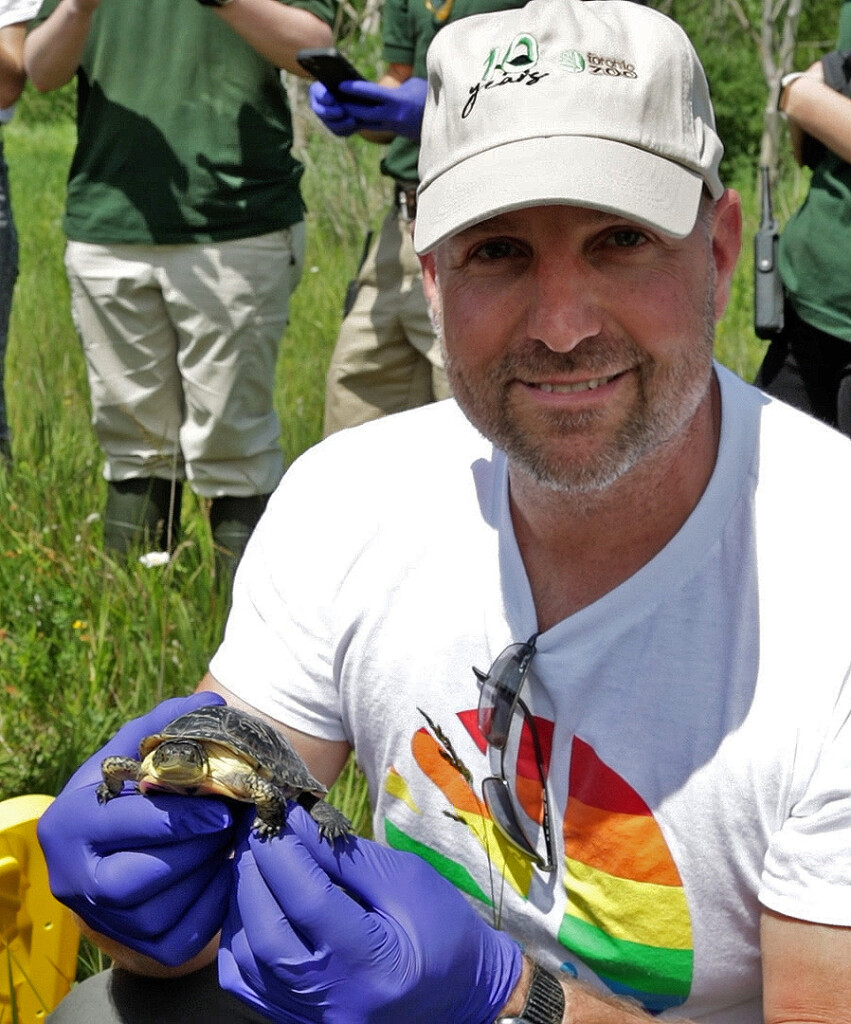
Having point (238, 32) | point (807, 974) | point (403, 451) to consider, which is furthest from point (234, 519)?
point (807, 974)

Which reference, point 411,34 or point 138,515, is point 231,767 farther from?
point 411,34

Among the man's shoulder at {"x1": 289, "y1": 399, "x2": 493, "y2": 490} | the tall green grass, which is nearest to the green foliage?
the tall green grass

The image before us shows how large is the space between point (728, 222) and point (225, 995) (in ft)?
4.88

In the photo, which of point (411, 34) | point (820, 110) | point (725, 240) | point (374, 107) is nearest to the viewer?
point (725, 240)

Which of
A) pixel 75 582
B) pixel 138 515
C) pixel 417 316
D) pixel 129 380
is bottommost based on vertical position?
pixel 138 515

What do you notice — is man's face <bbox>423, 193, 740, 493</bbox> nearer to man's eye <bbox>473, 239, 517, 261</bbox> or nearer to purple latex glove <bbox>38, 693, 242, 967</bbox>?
man's eye <bbox>473, 239, 517, 261</bbox>

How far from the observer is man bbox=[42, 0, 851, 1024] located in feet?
5.81

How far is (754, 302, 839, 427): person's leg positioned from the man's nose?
1754 millimetres

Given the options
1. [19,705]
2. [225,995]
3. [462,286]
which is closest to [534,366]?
[462,286]

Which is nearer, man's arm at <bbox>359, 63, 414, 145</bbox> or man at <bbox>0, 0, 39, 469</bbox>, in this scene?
man at <bbox>0, 0, 39, 469</bbox>

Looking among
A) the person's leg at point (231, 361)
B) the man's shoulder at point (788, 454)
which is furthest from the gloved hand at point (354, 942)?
the person's leg at point (231, 361)

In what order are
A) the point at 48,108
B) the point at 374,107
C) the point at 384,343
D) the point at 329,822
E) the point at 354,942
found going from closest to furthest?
the point at 354,942, the point at 329,822, the point at 374,107, the point at 384,343, the point at 48,108

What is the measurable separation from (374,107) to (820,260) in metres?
1.46

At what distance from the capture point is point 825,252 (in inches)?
136
